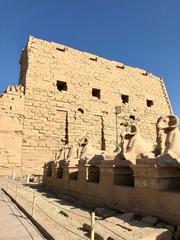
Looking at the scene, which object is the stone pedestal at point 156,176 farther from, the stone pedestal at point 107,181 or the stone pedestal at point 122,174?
the stone pedestal at point 107,181

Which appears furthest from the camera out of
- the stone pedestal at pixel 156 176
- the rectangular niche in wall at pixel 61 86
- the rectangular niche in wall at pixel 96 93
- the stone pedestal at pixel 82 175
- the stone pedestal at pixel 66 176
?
the rectangular niche in wall at pixel 96 93

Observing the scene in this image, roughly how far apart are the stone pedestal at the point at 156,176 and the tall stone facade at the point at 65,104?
10190mm

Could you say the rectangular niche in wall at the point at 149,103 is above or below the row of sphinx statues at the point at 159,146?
above

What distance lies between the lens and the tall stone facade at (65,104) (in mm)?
15078

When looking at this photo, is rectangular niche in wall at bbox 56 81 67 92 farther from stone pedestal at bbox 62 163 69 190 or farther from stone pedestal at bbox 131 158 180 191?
stone pedestal at bbox 131 158 180 191

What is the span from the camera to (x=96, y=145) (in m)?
17.5

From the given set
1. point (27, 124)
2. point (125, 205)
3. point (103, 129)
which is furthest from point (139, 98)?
point (125, 205)

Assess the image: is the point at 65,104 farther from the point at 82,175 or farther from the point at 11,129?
the point at 82,175

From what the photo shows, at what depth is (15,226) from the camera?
4.55 m

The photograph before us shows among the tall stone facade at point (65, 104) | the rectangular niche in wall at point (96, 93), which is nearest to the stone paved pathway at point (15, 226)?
the tall stone facade at point (65, 104)

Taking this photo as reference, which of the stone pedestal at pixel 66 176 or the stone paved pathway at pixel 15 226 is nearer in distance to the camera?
the stone paved pathway at pixel 15 226

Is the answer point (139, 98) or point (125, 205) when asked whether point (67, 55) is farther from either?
point (125, 205)

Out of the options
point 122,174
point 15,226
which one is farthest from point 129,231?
point 122,174

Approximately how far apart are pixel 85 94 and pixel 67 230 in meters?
14.7
